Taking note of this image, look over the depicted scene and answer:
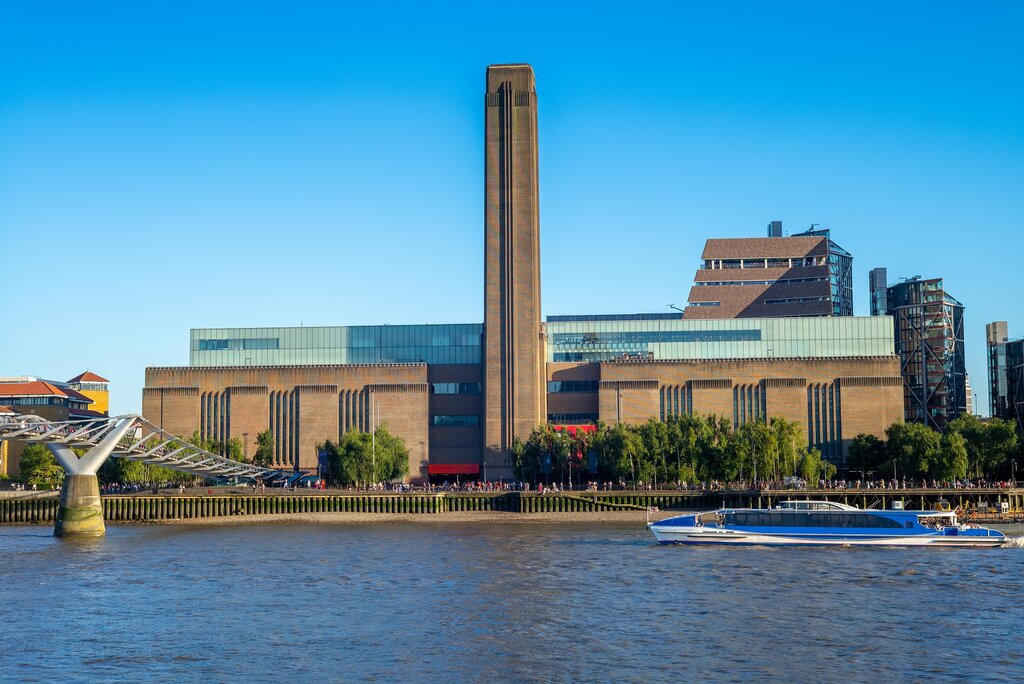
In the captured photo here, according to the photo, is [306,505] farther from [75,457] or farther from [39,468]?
[39,468]

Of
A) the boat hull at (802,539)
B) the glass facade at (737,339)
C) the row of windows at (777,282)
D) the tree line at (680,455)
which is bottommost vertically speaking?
the boat hull at (802,539)

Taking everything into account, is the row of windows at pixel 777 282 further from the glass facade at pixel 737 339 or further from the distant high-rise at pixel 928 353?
the glass facade at pixel 737 339

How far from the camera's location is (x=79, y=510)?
106 meters

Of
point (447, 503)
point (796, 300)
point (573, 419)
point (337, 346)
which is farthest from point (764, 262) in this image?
point (447, 503)

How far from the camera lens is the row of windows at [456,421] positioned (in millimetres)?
158125

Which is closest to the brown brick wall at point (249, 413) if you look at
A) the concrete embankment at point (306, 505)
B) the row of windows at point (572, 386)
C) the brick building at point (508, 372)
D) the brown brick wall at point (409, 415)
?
the brick building at point (508, 372)

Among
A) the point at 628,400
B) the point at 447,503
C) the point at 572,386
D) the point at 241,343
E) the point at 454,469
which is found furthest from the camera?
the point at 241,343

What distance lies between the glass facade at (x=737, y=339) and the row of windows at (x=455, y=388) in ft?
38.1

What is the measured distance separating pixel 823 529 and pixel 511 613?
39.6 meters

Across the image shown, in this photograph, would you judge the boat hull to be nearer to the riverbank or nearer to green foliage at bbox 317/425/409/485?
the riverbank

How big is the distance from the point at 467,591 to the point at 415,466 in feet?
296

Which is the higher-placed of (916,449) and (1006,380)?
(1006,380)

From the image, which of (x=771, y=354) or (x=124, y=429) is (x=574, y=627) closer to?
(x=124, y=429)

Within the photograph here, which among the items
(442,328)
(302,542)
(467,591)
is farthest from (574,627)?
(442,328)
